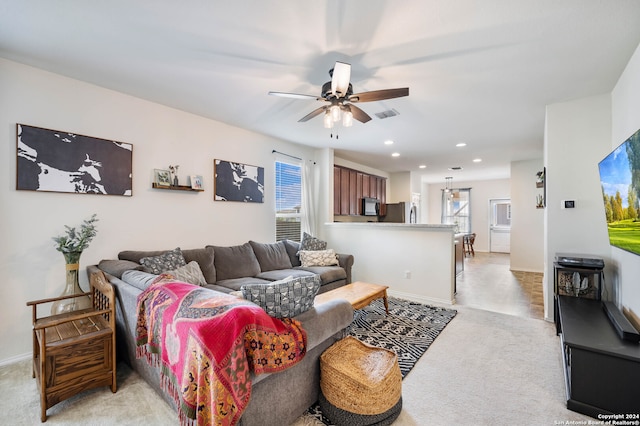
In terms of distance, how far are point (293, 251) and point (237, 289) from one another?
1.55 m

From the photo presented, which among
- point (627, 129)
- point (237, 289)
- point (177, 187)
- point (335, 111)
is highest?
point (335, 111)

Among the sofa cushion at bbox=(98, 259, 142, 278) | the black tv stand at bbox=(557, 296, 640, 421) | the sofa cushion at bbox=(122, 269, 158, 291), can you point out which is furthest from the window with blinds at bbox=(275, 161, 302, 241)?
the black tv stand at bbox=(557, 296, 640, 421)

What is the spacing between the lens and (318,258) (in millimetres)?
4355

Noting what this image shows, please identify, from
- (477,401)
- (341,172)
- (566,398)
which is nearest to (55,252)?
(477,401)

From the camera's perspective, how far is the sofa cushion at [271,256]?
4109 millimetres

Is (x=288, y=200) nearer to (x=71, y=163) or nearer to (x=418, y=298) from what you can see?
(x=418, y=298)

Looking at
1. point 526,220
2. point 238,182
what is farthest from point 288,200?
point 526,220

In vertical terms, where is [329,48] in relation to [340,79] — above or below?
above

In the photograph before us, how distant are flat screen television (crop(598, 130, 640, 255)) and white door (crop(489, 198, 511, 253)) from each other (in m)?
8.17

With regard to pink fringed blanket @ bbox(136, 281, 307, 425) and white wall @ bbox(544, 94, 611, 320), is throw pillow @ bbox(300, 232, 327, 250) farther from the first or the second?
white wall @ bbox(544, 94, 611, 320)

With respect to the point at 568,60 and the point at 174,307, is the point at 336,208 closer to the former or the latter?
the point at 568,60

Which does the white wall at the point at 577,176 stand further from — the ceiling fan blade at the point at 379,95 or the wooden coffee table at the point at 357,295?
the ceiling fan blade at the point at 379,95

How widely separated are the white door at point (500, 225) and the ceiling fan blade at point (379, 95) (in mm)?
9386

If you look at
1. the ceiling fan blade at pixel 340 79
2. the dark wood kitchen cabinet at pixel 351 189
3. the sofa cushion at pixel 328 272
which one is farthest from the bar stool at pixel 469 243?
the ceiling fan blade at pixel 340 79
